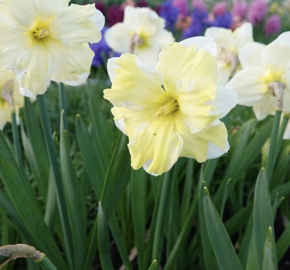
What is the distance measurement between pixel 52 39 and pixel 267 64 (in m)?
0.52

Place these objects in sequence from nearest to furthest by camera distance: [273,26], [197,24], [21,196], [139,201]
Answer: [21,196] < [139,201] < [197,24] < [273,26]

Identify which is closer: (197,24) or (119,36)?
(119,36)

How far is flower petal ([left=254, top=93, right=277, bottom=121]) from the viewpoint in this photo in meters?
0.81

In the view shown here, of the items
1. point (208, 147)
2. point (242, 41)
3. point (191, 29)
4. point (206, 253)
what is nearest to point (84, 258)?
point (206, 253)

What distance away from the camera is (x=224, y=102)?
0.52 m

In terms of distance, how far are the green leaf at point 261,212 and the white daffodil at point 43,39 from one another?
450 millimetres

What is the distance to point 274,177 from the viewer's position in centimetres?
107

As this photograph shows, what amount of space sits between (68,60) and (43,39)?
2.6 inches

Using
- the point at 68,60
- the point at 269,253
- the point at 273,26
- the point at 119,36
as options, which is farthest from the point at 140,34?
the point at 273,26

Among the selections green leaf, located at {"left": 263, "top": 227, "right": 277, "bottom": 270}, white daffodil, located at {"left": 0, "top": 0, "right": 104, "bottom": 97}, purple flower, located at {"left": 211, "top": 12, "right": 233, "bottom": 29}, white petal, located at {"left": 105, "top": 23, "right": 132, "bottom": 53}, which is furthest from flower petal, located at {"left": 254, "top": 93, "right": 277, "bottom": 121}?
purple flower, located at {"left": 211, "top": 12, "right": 233, "bottom": 29}

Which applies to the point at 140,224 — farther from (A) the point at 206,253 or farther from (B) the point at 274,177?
(B) the point at 274,177

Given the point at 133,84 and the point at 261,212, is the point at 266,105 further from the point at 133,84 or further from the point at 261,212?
the point at 133,84

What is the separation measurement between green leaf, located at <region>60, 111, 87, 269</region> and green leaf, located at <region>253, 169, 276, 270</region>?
443 millimetres

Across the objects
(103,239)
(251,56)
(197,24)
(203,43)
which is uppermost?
(203,43)
